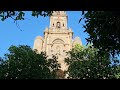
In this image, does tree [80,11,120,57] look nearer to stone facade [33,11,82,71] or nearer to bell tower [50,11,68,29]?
stone facade [33,11,82,71]

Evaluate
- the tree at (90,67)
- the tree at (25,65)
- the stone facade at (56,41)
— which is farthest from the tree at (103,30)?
the stone facade at (56,41)

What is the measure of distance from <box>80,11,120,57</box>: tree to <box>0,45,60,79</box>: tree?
1327 cm

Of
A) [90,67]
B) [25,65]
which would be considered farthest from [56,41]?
[90,67]

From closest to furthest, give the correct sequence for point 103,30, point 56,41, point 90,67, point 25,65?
point 103,30 < point 90,67 < point 25,65 < point 56,41

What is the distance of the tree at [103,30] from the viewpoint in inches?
434

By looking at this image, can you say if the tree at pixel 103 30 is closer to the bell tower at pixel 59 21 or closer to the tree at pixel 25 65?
the tree at pixel 25 65

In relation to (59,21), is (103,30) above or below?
below

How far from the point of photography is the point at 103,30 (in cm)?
1149

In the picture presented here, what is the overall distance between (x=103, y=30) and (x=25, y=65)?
15.7 m

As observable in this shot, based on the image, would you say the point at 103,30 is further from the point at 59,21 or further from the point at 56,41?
the point at 59,21

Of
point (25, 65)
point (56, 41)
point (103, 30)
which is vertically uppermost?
point (56, 41)

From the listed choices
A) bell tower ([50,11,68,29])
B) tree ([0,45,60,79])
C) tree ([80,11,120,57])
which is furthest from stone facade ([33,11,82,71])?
tree ([80,11,120,57])
